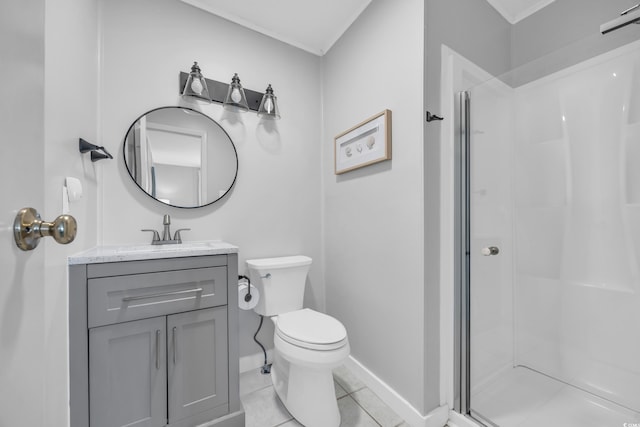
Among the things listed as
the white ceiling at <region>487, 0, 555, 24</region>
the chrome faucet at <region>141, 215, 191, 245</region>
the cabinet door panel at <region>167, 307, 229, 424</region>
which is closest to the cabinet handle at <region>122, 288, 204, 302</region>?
the cabinet door panel at <region>167, 307, 229, 424</region>

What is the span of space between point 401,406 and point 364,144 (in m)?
1.51

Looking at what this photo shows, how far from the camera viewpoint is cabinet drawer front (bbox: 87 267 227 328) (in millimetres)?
1039

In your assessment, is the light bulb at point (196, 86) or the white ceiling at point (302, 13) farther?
the white ceiling at point (302, 13)

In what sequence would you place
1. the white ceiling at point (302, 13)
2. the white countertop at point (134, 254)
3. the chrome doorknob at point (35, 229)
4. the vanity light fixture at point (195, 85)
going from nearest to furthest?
the chrome doorknob at point (35, 229), the white countertop at point (134, 254), the vanity light fixture at point (195, 85), the white ceiling at point (302, 13)

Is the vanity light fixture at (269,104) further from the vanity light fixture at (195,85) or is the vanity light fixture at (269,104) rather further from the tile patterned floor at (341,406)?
the tile patterned floor at (341,406)

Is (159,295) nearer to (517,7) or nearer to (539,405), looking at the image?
(539,405)

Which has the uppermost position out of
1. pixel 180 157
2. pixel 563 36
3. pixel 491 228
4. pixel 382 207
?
pixel 563 36

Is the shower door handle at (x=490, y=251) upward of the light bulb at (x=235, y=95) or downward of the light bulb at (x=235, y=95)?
downward

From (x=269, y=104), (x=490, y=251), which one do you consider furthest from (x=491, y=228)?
(x=269, y=104)

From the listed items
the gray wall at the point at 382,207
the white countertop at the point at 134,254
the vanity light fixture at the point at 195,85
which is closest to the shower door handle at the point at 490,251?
the gray wall at the point at 382,207

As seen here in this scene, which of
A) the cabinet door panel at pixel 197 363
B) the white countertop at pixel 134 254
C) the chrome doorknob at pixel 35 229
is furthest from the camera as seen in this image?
the cabinet door panel at pixel 197 363

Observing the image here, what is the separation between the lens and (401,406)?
1385mm

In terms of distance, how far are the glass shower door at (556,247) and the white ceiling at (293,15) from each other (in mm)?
1024

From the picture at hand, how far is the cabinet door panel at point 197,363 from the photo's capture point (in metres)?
1.16
